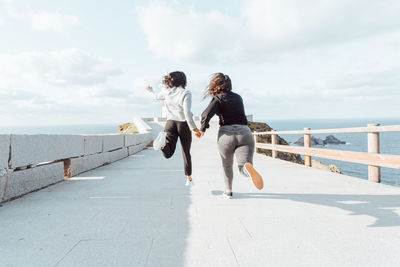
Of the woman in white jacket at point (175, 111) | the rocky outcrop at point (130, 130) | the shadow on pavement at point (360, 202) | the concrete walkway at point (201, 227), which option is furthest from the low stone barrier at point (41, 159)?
the rocky outcrop at point (130, 130)

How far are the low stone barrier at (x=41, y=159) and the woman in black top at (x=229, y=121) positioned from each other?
2672mm

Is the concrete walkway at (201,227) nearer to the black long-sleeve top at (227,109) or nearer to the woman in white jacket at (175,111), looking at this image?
the woman in white jacket at (175,111)

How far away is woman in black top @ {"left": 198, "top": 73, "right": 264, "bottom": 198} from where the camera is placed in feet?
11.5

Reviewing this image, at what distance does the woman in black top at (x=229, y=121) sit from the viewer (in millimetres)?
3502

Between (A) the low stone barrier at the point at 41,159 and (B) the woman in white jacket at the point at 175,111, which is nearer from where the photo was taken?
(A) the low stone barrier at the point at 41,159

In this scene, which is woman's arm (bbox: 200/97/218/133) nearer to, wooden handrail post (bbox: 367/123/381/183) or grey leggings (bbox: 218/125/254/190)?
grey leggings (bbox: 218/125/254/190)

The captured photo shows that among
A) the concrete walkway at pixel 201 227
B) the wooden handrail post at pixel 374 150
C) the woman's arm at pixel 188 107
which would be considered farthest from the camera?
the wooden handrail post at pixel 374 150

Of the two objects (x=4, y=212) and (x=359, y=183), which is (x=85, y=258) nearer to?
(x=4, y=212)

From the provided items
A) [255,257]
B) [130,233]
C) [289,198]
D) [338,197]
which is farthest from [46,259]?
[338,197]

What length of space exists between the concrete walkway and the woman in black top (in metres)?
0.66

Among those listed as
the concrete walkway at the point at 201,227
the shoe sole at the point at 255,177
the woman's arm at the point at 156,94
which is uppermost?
the woman's arm at the point at 156,94

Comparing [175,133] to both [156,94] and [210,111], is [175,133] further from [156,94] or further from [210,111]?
[210,111]

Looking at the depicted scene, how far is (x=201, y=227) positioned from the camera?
104 inches

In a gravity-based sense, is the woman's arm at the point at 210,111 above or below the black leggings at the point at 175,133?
above
